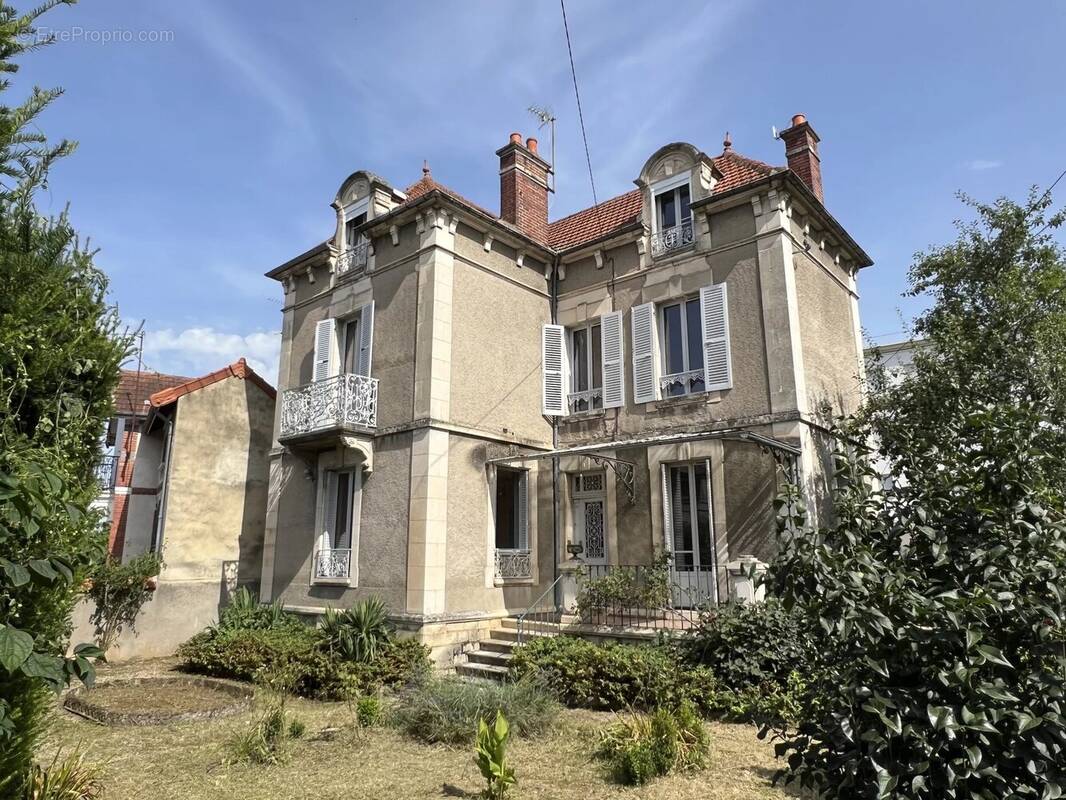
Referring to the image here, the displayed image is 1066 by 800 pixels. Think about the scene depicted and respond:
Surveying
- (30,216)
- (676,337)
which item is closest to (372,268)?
(676,337)

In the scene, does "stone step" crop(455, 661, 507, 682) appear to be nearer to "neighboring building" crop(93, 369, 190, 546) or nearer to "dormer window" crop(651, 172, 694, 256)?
"neighboring building" crop(93, 369, 190, 546)

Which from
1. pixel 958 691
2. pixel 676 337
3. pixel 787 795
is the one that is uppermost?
pixel 676 337

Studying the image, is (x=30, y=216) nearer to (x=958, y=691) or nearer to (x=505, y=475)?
(x=958, y=691)

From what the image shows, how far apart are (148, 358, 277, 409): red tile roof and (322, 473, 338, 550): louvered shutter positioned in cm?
380

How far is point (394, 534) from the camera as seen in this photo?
1131cm

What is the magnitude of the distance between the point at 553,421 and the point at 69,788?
949 centimetres

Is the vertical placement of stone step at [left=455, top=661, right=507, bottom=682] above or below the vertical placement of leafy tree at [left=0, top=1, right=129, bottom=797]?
below

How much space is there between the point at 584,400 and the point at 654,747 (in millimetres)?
7798

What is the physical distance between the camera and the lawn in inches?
229

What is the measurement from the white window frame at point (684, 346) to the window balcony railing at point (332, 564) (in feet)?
20.0

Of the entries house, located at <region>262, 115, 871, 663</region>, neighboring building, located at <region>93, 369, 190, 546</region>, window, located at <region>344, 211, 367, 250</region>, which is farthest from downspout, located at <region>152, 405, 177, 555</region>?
window, located at <region>344, 211, 367, 250</region>

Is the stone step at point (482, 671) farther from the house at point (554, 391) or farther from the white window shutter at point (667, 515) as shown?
the white window shutter at point (667, 515)

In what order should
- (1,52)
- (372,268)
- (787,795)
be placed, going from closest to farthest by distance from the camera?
(1,52) < (787,795) < (372,268)

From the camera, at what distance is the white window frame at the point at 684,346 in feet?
38.8
